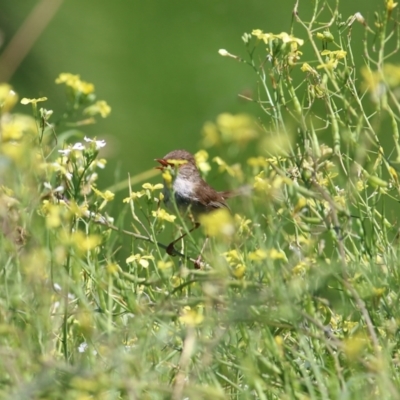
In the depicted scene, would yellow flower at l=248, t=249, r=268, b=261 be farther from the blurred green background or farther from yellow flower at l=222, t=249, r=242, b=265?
the blurred green background

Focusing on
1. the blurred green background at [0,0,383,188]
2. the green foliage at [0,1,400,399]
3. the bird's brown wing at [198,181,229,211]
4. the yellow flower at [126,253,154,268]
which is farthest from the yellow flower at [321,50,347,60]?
the blurred green background at [0,0,383,188]

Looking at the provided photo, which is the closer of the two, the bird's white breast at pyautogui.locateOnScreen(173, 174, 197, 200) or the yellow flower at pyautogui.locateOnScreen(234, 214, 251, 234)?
the yellow flower at pyautogui.locateOnScreen(234, 214, 251, 234)

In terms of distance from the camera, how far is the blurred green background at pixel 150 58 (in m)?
6.52

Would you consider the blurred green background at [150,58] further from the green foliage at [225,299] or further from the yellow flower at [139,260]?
the green foliage at [225,299]

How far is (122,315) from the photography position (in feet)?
8.06

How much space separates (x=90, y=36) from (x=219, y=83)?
1.07 metres

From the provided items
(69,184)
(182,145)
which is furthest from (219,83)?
(69,184)

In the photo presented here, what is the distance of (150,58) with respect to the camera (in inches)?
273

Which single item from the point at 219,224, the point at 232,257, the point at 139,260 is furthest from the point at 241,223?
the point at 219,224

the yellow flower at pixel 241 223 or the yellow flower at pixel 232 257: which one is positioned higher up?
the yellow flower at pixel 241 223

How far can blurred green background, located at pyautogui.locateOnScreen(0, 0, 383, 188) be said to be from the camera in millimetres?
6520

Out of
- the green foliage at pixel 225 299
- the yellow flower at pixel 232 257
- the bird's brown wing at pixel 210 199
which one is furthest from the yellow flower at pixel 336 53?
the bird's brown wing at pixel 210 199

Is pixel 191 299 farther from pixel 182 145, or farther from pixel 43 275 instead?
pixel 182 145

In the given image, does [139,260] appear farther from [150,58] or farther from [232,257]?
[150,58]
